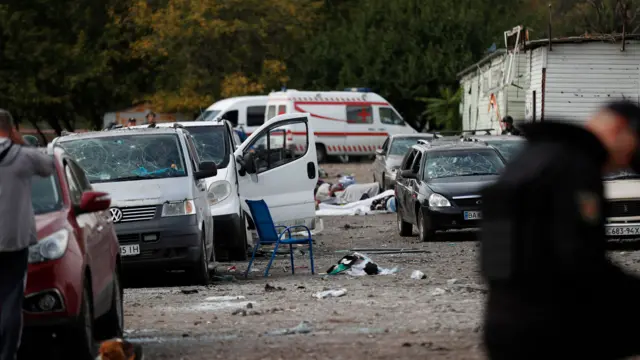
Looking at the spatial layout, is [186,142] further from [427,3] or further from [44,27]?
[44,27]

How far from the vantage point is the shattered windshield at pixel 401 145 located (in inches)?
1309

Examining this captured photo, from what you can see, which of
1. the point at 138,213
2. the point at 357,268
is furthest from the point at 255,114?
the point at 138,213

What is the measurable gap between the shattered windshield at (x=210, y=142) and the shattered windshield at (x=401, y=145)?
46.0 ft

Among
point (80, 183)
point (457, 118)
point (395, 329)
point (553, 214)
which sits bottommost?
point (457, 118)

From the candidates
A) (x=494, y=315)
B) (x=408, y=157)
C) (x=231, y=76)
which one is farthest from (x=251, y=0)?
(x=494, y=315)

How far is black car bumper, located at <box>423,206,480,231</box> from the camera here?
19594mm

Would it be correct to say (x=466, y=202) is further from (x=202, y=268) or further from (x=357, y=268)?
(x=202, y=268)

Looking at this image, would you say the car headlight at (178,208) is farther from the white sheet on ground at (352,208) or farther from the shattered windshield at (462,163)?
the white sheet on ground at (352,208)

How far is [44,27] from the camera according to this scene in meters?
68.4

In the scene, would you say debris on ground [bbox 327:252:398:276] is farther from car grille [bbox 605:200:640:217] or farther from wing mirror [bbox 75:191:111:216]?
wing mirror [bbox 75:191:111:216]

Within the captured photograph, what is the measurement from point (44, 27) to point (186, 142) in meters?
54.6

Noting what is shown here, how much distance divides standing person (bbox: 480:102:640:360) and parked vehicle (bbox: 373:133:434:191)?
2639 centimetres

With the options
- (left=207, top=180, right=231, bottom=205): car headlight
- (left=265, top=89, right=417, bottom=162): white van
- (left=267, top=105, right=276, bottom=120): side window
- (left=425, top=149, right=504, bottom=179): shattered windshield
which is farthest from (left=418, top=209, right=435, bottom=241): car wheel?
(left=267, top=105, right=276, bottom=120): side window

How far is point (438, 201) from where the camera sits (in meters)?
19.8
